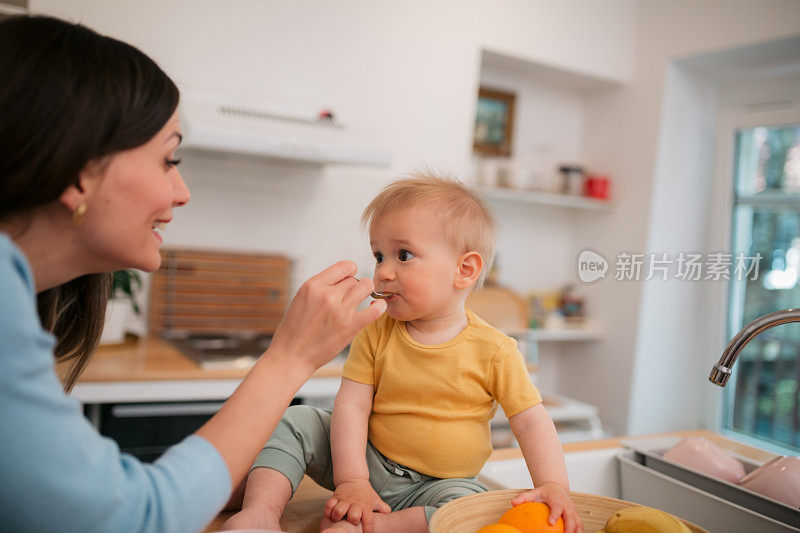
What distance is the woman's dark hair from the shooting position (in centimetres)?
65

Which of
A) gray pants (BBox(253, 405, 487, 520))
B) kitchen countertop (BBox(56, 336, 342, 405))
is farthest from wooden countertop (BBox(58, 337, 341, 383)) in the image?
gray pants (BBox(253, 405, 487, 520))

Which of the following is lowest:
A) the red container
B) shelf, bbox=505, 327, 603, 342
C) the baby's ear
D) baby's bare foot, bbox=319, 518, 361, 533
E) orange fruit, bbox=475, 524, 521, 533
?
shelf, bbox=505, 327, 603, 342

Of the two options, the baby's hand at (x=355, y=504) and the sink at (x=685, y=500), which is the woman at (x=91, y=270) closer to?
the baby's hand at (x=355, y=504)

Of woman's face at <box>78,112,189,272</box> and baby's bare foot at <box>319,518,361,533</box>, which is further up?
woman's face at <box>78,112,189,272</box>

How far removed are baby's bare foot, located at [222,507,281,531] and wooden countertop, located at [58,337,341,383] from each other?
127 centimetres

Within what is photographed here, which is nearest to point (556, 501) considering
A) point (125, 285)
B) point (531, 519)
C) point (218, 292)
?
point (531, 519)

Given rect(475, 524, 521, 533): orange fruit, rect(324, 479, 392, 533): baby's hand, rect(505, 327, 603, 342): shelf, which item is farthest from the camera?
rect(505, 327, 603, 342): shelf

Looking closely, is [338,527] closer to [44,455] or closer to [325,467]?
[325,467]

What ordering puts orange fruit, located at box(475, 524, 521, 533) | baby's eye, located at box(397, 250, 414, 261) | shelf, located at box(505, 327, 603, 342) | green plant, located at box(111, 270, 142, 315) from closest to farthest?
orange fruit, located at box(475, 524, 521, 533), baby's eye, located at box(397, 250, 414, 261), green plant, located at box(111, 270, 142, 315), shelf, located at box(505, 327, 603, 342)

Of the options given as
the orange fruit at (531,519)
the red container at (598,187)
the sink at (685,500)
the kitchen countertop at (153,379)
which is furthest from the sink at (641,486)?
the red container at (598,187)

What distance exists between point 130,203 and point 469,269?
53 centimetres

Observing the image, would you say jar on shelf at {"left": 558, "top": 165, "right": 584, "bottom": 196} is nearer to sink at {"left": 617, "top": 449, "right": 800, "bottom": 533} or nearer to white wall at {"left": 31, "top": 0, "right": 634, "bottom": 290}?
white wall at {"left": 31, "top": 0, "right": 634, "bottom": 290}

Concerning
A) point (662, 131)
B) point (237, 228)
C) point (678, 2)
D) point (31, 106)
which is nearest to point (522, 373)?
point (31, 106)

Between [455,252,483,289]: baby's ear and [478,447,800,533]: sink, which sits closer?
[478,447,800,533]: sink
